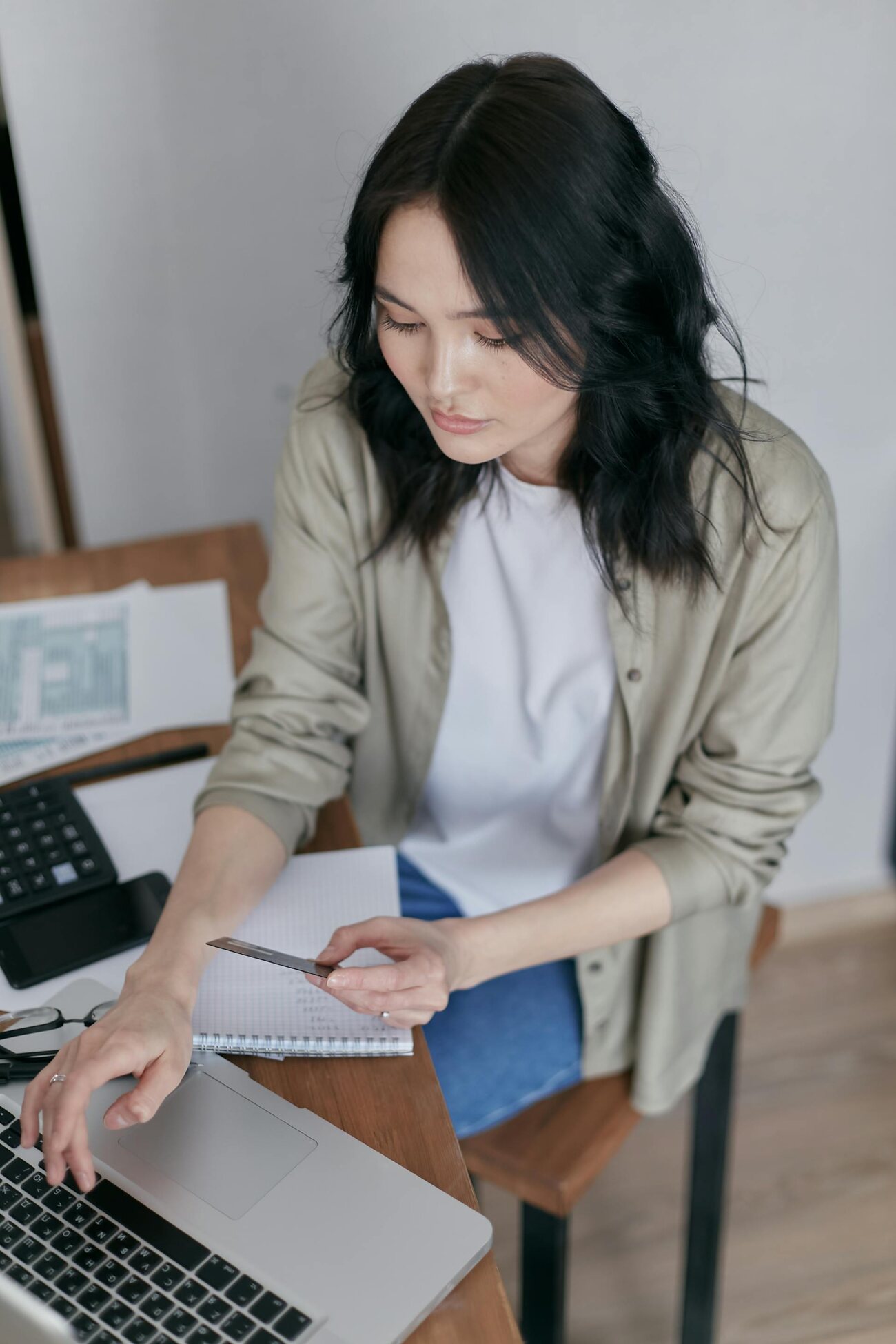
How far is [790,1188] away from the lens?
1.49m

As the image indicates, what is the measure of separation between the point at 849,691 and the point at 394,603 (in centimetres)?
72

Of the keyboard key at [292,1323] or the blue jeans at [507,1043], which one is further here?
the blue jeans at [507,1043]

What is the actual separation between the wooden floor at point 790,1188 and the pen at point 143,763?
0.76 metres

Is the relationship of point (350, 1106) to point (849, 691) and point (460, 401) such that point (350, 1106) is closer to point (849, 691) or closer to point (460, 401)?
point (460, 401)

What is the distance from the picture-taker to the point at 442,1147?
684 mm

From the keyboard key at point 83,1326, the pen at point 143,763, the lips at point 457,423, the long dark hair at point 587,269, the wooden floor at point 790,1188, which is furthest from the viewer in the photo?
the wooden floor at point 790,1188

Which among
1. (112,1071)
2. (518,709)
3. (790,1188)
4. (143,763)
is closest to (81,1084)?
(112,1071)

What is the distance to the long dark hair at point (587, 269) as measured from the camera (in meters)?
0.69

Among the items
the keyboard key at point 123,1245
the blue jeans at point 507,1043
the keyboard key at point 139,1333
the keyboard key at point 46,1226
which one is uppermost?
the keyboard key at point 46,1226

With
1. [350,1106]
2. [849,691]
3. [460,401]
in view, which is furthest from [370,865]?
[849,691]

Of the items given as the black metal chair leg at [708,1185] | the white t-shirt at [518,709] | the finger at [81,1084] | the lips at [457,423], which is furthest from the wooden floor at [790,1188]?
the lips at [457,423]

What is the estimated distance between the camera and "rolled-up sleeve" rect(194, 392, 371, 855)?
0.97 meters

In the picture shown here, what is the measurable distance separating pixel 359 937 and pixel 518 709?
33cm

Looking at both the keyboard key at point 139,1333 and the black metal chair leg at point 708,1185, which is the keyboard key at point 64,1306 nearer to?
the keyboard key at point 139,1333
